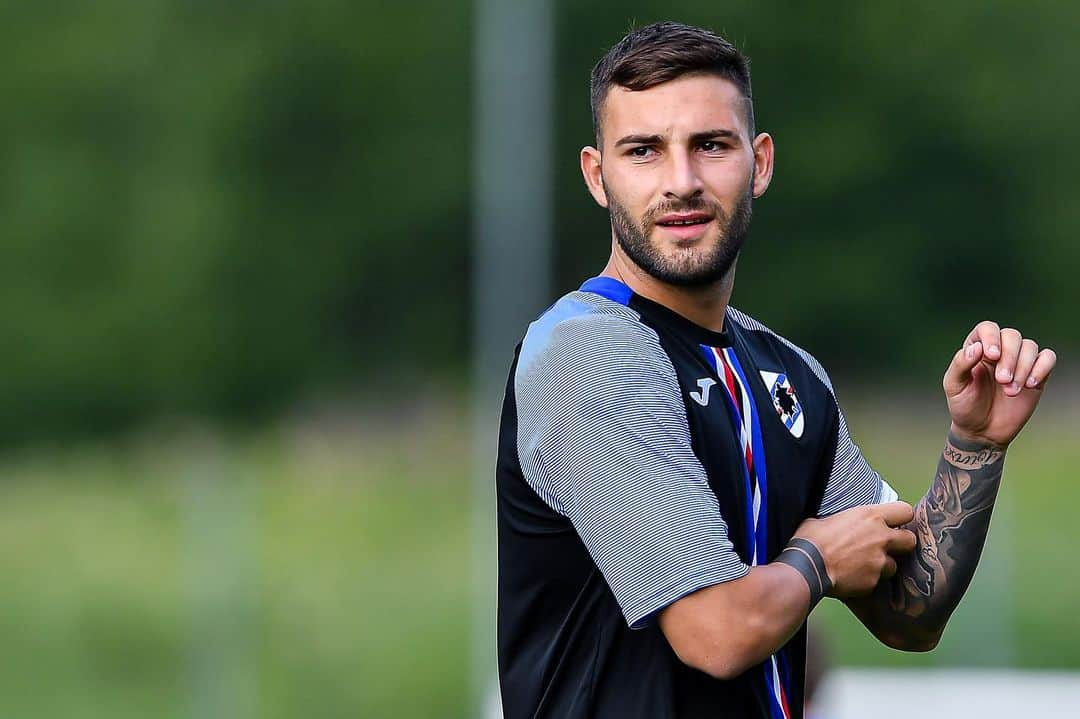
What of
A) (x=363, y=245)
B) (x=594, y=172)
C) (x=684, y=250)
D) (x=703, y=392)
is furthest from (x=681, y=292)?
(x=363, y=245)

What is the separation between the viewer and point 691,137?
3.10 m

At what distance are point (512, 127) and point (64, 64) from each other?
10.4m

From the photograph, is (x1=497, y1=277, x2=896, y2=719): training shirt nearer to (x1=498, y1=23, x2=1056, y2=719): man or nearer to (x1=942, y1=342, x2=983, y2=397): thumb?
(x1=498, y1=23, x2=1056, y2=719): man

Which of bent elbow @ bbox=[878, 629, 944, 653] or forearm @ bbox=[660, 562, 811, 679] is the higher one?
forearm @ bbox=[660, 562, 811, 679]

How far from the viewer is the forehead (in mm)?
3104

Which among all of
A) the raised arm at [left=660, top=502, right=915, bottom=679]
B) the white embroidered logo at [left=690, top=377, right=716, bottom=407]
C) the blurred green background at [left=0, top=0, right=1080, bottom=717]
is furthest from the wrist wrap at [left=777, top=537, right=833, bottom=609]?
the blurred green background at [left=0, top=0, right=1080, bottom=717]

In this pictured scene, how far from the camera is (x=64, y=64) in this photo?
24.4 m

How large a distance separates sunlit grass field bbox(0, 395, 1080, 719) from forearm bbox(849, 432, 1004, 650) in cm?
803

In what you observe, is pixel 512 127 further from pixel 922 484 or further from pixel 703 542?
pixel 703 542

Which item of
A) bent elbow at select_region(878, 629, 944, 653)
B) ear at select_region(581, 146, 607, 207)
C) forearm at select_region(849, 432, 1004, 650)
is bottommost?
bent elbow at select_region(878, 629, 944, 653)

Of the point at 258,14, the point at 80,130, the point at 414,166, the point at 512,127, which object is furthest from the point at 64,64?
the point at 512,127

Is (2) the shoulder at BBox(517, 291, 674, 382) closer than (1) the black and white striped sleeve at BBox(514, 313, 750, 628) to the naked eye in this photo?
No

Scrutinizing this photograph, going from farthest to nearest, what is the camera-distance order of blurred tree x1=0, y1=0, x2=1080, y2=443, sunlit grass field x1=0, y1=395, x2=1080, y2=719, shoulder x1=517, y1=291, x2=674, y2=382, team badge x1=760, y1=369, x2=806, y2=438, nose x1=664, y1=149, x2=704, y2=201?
blurred tree x1=0, y1=0, x2=1080, y2=443
sunlit grass field x1=0, y1=395, x2=1080, y2=719
team badge x1=760, y1=369, x2=806, y2=438
nose x1=664, y1=149, x2=704, y2=201
shoulder x1=517, y1=291, x2=674, y2=382

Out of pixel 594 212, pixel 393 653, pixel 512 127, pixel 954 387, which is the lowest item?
pixel 393 653
